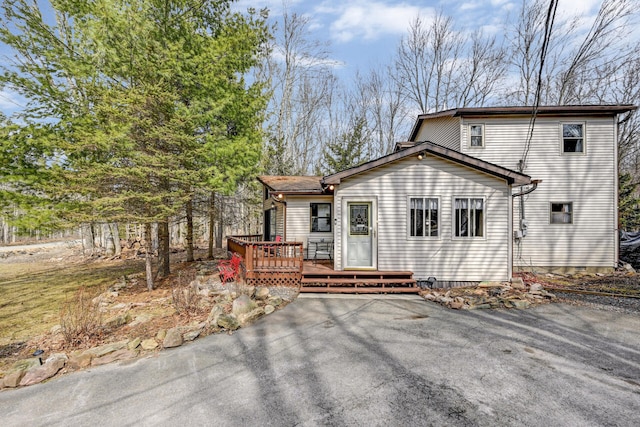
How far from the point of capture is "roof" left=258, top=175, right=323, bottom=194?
36.7ft

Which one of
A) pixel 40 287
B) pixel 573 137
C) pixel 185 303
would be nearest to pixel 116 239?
pixel 40 287

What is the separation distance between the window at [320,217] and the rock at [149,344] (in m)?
7.57

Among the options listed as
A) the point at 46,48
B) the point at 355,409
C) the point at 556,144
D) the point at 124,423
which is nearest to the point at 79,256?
the point at 46,48

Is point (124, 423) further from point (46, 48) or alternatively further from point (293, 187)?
point (46, 48)

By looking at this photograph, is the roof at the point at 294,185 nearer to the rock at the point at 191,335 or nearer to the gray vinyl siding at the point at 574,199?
the rock at the point at 191,335

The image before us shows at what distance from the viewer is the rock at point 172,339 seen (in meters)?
4.50

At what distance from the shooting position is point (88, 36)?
320 inches

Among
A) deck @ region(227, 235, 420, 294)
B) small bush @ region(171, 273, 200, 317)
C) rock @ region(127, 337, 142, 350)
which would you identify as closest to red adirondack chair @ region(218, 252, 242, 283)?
deck @ region(227, 235, 420, 294)

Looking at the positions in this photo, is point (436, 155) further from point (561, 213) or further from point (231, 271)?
point (231, 271)

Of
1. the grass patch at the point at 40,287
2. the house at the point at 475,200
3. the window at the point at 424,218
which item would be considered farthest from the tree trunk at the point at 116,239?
the window at the point at 424,218

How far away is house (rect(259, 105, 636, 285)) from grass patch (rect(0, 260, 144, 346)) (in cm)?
708

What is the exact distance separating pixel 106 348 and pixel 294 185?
29.1 feet

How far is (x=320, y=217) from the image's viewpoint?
11656 millimetres

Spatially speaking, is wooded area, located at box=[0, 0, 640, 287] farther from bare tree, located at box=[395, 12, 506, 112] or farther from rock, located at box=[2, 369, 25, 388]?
bare tree, located at box=[395, 12, 506, 112]
